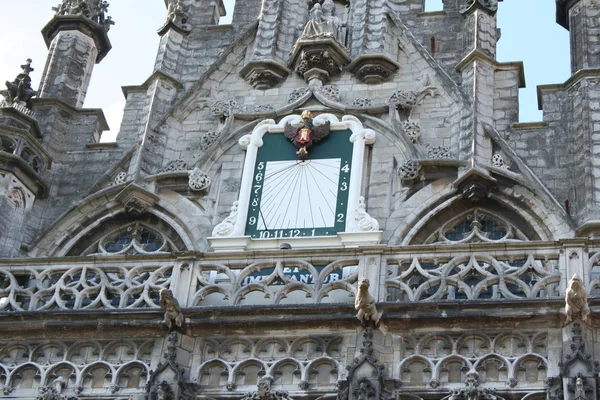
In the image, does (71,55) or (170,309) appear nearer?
(170,309)

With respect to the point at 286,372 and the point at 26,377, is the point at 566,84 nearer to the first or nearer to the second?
the point at 286,372

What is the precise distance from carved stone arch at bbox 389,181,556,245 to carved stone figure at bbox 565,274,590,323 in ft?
9.79

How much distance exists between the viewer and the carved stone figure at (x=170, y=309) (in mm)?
17422

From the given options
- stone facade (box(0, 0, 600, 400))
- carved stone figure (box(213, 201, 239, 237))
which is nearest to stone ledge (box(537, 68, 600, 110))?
stone facade (box(0, 0, 600, 400))

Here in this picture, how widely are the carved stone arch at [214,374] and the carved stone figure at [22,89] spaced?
6.29 metres

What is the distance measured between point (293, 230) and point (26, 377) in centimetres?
412

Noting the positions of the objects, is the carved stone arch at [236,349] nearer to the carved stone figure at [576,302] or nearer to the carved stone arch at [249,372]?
the carved stone arch at [249,372]

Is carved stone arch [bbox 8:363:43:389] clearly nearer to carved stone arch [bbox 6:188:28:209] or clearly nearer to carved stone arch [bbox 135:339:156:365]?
carved stone arch [bbox 135:339:156:365]

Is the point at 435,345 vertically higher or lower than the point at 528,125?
lower

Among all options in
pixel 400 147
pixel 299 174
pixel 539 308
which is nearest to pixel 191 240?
pixel 299 174

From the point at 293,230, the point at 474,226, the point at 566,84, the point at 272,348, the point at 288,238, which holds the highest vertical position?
the point at 566,84

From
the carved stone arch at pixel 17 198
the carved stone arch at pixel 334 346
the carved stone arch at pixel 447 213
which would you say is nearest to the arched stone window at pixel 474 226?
the carved stone arch at pixel 447 213

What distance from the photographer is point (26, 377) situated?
17.9m

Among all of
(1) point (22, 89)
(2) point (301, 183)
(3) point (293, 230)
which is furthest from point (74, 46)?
(3) point (293, 230)
